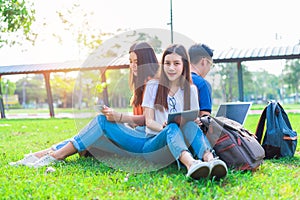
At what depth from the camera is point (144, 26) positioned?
10.1 ft

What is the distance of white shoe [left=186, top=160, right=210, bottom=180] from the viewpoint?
85.6 inches

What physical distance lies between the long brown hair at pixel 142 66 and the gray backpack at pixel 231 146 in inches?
20.7

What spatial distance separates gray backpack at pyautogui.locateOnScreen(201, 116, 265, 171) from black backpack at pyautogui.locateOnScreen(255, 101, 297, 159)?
55 cm

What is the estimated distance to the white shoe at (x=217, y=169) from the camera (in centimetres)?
219

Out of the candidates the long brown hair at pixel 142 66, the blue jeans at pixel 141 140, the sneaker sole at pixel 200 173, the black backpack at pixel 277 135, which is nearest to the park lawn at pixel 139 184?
the sneaker sole at pixel 200 173

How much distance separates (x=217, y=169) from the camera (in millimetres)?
2215

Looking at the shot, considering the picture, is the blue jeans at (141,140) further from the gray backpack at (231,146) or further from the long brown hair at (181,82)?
the long brown hair at (181,82)

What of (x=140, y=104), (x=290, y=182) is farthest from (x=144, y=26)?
(x=290, y=182)

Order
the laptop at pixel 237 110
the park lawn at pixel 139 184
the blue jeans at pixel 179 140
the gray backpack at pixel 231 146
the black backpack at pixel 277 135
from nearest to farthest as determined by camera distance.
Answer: the park lawn at pixel 139 184 → the blue jeans at pixel 179 140 → the gray backpack at pixel 231 146 → the black backpack at pixel 277 135 → the laptop at pixel 237 110

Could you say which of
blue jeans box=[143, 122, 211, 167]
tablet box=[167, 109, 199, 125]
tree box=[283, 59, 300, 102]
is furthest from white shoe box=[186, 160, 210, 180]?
tree box=[283, 59, 300, 102]

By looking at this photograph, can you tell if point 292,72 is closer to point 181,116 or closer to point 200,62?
point 200,62

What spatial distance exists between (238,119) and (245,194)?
1377 millimetres

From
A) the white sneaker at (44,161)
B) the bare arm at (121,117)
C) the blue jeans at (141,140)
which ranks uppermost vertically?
the bare arm at (121,117)

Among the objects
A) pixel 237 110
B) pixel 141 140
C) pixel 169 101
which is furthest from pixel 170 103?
pixel 237 110
